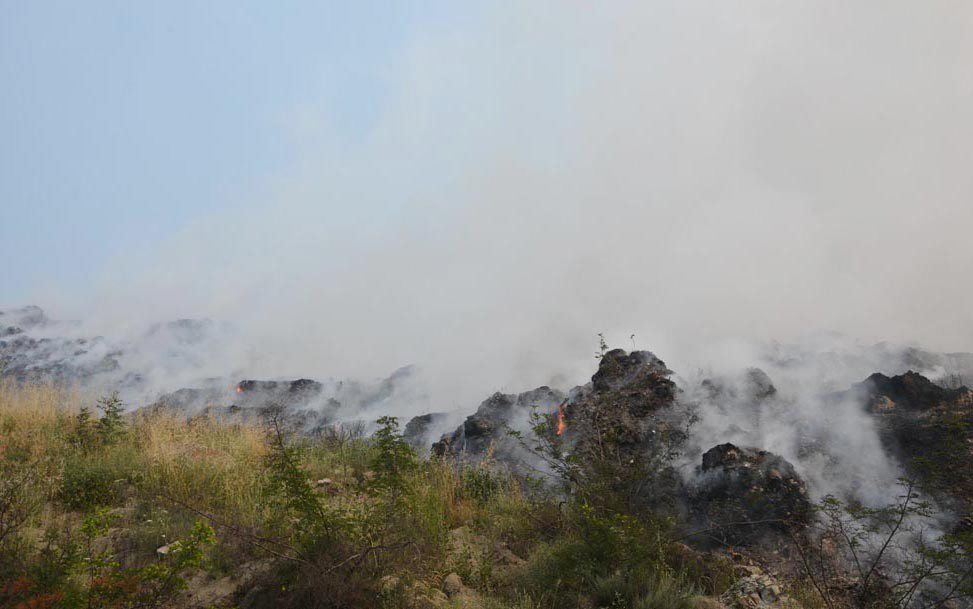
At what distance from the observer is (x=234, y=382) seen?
23.2m

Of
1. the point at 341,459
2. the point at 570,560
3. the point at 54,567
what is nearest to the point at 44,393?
the point at 341,459

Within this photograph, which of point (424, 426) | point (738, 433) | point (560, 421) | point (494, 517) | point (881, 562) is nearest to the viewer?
point (881, 562)

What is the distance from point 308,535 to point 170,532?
1.92m

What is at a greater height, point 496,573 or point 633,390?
point 633,390

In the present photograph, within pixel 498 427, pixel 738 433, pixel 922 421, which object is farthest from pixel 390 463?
pixel 922 421

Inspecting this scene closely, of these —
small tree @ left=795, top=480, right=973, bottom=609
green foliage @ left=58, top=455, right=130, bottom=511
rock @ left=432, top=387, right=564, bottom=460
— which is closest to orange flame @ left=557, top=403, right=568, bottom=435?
rock @ left=432, top=387, right=564, bottom=460

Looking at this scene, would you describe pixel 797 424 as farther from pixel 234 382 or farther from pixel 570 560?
pixel 234 382

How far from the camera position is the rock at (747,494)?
5.89m

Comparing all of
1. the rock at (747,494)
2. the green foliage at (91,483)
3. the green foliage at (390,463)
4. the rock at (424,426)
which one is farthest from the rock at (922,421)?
the green foliage at (91,483)

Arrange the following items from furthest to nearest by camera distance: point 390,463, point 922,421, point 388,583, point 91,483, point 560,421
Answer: point 560,421
point 922,421
point 91,483
point 390,463
point 388,583

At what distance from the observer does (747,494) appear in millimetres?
6211

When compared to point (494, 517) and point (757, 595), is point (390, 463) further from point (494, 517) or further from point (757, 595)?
point (757, 595)

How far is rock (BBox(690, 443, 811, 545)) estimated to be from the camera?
589 centimetres

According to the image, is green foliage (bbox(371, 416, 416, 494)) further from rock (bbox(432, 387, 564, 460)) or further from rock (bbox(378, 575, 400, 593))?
rock (bbox(432, 387, 564, 460))
